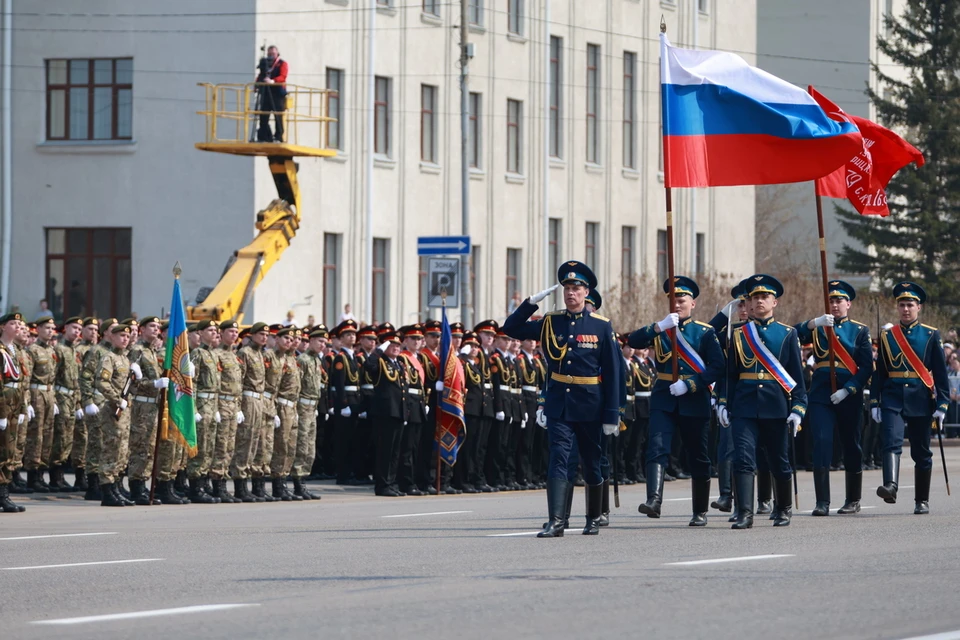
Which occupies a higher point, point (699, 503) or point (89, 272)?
point (89, 272)

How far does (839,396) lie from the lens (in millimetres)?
16391

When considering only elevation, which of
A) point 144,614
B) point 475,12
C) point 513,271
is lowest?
point 144,614

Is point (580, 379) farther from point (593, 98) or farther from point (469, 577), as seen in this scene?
point (593, 98)

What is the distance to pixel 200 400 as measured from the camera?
770 inches

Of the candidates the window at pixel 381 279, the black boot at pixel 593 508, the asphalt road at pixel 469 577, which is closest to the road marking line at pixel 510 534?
the asphalt road at pixel 469 577

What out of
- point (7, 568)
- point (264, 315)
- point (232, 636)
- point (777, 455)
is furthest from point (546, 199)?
point (232, 636)

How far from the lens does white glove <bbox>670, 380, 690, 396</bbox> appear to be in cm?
1517

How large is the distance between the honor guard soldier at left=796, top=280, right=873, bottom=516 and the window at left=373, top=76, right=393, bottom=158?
1016 inches

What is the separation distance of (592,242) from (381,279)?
370 inches

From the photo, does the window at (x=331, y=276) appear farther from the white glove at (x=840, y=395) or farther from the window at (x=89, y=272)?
the white glove at (x=840, y=395)

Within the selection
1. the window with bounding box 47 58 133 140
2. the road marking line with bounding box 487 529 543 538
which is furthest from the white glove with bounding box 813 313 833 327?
the window with bounding box 47 58 133 140

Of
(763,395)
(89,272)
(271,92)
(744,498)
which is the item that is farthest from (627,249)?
(744,498)

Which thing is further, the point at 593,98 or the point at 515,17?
the point at 593,98

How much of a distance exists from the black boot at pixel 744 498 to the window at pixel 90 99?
85.3ft
